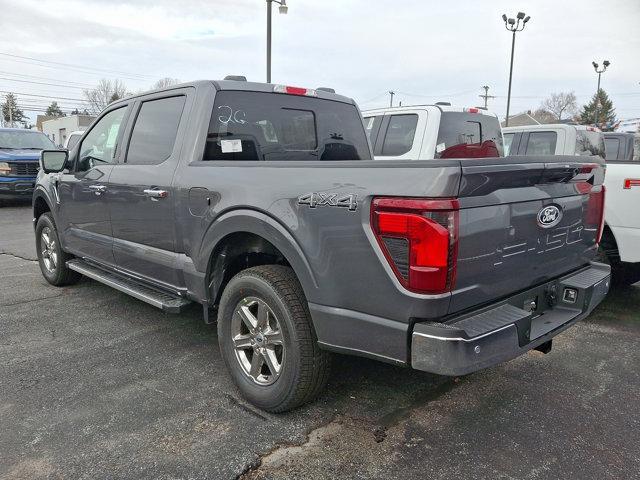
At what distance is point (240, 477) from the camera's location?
94.0 inches

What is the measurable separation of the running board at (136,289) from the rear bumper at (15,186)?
29.0 ft

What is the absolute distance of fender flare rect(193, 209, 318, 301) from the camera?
2588mm

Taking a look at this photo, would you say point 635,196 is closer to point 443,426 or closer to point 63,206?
point 443,426

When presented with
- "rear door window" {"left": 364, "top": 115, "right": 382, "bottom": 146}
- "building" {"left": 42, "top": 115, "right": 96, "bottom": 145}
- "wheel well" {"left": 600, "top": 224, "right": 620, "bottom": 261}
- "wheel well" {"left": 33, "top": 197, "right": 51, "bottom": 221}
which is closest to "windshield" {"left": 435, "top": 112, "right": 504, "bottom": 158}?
"rear door window" {"left": 364, "top": 115, "right": 382, "bottom": 146}

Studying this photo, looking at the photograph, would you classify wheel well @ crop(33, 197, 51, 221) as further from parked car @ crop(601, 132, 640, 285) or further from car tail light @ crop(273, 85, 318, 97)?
parked car @ crop(601, 132, 640, 285)

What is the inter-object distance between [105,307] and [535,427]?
384 centimetres

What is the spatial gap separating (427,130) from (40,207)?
15.8ft

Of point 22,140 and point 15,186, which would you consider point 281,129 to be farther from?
point 22,140

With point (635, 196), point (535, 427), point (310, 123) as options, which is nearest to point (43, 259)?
point (310, 123)

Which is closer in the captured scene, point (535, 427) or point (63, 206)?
point (535, 427)

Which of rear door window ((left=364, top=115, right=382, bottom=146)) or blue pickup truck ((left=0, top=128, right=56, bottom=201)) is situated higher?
rear door window ((left=364, top=115, right=382, bottom=146))

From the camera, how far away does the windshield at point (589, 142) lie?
7625mm

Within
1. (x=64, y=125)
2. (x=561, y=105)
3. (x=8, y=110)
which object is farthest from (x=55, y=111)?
(x=561, y=105)

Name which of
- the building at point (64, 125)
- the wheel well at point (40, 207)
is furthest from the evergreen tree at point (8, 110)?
the wheel well at point (40, 207)
